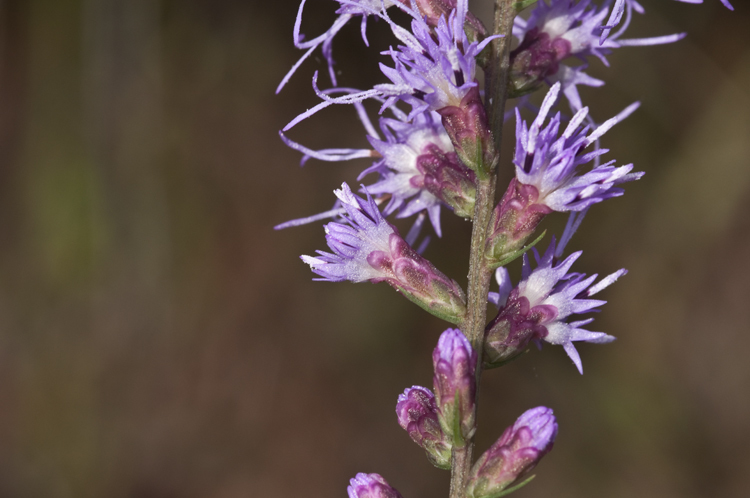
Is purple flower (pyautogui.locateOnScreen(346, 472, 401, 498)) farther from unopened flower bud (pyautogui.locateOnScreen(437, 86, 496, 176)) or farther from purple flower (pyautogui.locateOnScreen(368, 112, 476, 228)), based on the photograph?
unopened flower bud (pyautogui.locateOnScreen(437, 86, 496, 176))

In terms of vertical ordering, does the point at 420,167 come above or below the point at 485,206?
above

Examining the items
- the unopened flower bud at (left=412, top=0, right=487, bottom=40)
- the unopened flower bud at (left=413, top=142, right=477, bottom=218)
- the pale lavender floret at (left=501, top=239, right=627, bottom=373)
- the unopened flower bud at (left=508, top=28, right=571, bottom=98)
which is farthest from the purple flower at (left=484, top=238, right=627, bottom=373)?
the unopened flower bud at (left=412, top=0, right=487, bottom=40)

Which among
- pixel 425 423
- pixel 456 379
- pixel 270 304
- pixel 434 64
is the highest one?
pixel 434 64

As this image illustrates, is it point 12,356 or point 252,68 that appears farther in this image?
point 252,68

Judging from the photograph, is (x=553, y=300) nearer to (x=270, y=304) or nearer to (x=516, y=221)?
(x=516, y=221)

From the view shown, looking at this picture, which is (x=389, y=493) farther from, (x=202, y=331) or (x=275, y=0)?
(x=275, y=0)

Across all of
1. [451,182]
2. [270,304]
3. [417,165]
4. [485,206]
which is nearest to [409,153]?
[417,165]

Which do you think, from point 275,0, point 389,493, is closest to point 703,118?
point 275,0

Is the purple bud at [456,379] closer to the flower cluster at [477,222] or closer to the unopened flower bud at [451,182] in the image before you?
the flower cluster at [477,222]
